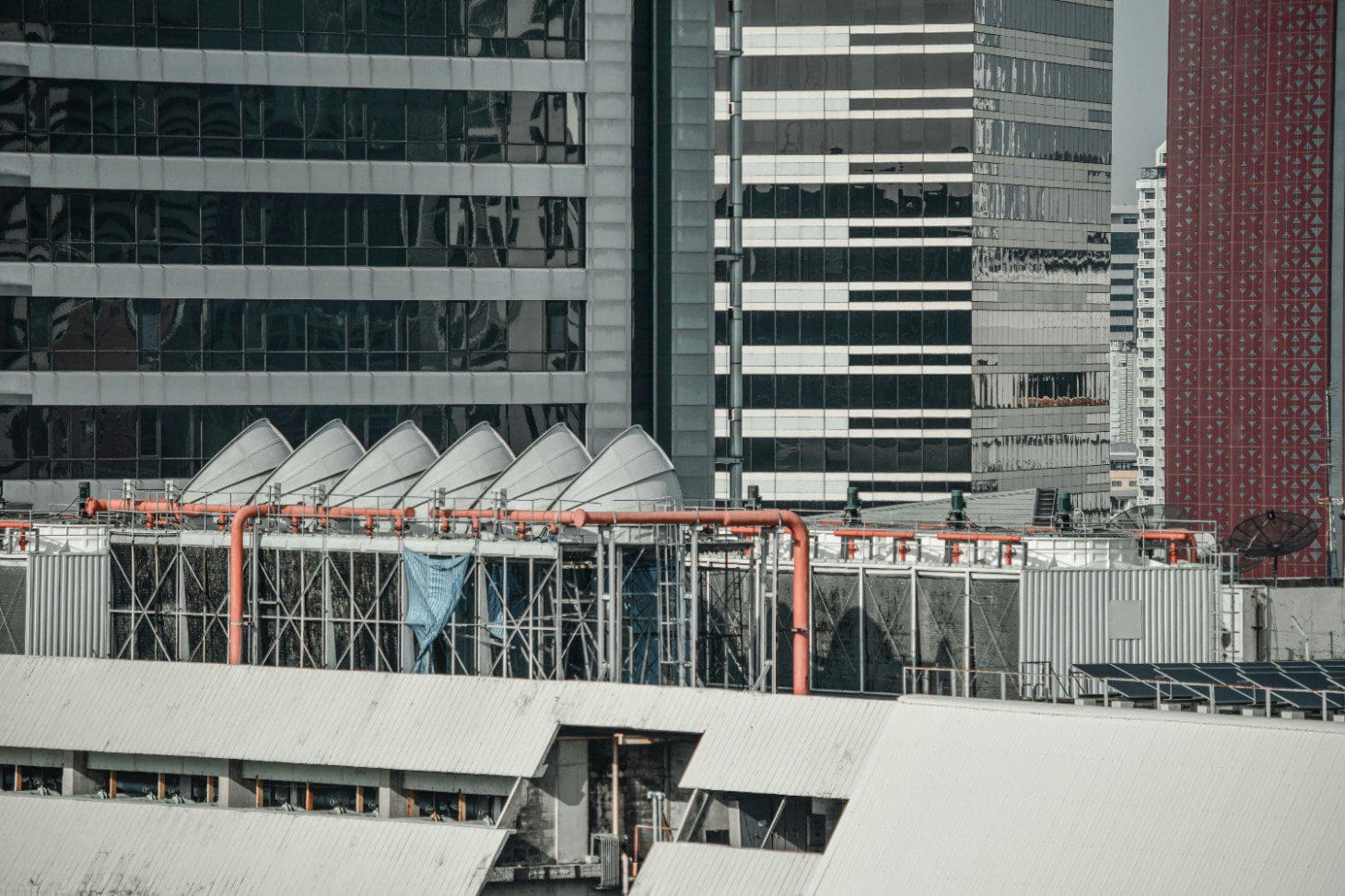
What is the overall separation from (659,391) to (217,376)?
55.7ft

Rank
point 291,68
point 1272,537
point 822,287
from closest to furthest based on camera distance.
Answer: point 1272,537 → point 291,68 → point 822,287

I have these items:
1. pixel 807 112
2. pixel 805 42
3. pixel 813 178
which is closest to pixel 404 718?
pixel 813 178

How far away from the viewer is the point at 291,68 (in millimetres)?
71688

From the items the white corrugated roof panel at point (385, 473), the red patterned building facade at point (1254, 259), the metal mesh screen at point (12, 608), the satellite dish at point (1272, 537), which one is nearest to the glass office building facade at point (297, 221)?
the white corrugated roof panel at point (385, 473)

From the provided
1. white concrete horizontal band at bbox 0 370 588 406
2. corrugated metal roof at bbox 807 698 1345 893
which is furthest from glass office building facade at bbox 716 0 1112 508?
corrugated metal roof at bbox 807 698 1345 893

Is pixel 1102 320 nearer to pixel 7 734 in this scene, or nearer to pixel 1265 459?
pixel 1265 459

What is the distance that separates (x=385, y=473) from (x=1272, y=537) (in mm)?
29553

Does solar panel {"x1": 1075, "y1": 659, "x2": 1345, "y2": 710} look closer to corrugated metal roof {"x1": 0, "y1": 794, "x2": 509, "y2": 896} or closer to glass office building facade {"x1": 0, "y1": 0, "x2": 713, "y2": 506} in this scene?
corrugated metal roof {"x1": 0, "y1": 794, "x2": 509, "y2": 896}

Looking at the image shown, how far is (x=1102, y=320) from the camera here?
513 ft

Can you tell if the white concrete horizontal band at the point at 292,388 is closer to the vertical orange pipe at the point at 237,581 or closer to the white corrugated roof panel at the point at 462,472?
the white corrugated roof panel at the point at 462,472

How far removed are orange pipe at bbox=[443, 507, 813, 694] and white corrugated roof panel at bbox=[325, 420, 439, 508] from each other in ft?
33.0

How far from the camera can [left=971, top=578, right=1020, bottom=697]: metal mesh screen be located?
56188 mm

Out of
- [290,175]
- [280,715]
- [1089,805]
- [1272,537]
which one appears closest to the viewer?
[1089,805]

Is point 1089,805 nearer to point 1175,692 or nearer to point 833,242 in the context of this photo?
point 1175,692
